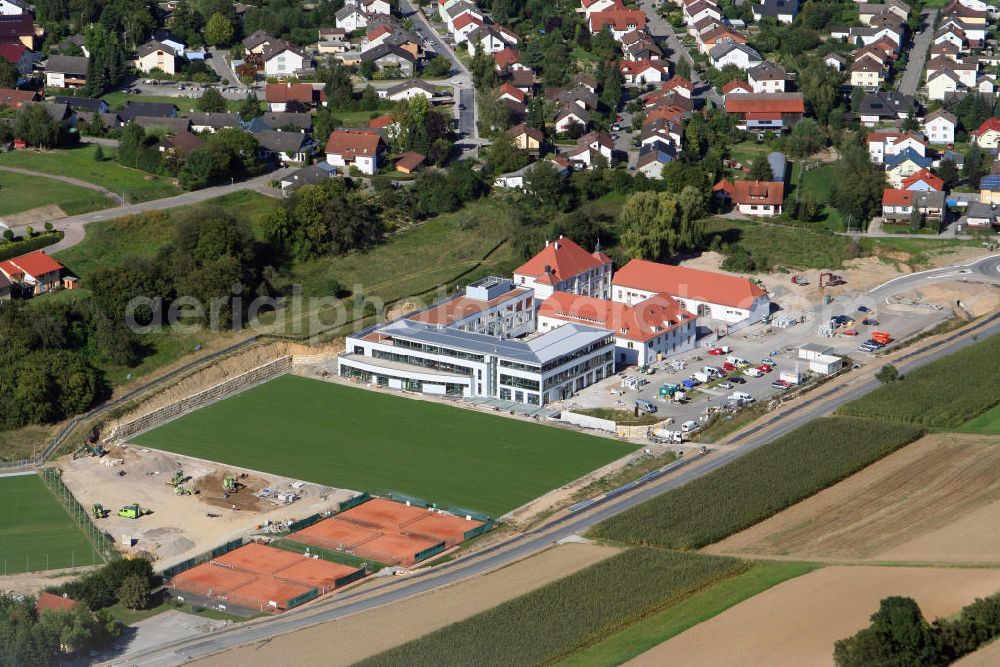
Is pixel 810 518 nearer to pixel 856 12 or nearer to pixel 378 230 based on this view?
pixel 378 230

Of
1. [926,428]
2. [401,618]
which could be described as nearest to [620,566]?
[401,618]

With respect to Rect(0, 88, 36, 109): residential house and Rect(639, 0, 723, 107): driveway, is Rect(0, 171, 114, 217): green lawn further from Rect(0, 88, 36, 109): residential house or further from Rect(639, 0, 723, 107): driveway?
Rect(639, 0, 723, 107): driveway

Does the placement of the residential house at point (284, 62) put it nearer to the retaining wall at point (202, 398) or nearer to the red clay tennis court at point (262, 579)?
the retaining wall at point (202, 398)

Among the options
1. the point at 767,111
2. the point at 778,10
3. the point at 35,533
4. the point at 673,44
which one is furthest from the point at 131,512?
the point at 778,10

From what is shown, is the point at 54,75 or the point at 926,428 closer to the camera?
the point at 926,428

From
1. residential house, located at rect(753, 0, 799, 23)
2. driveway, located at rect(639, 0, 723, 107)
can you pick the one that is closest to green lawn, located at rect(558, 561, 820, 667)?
driveway, located at rect(639, 0, 723, 107)

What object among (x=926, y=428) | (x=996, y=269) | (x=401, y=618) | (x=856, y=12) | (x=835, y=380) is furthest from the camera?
(x=856, y=12)

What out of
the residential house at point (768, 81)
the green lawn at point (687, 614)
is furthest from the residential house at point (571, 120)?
the green lawn at point (687, 614)
